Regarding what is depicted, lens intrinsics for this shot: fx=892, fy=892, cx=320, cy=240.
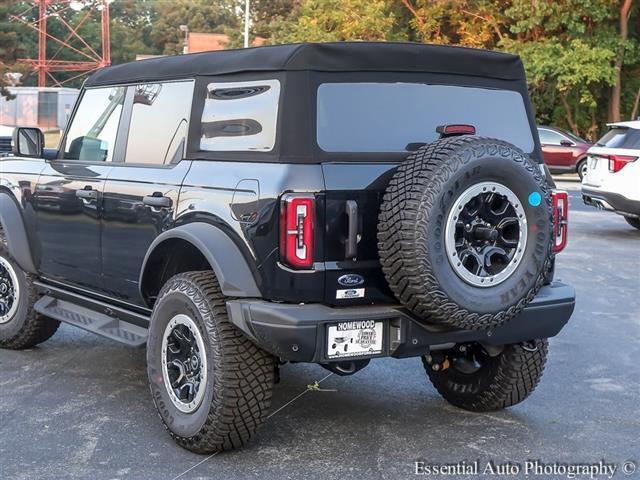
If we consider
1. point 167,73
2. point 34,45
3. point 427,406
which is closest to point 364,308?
point 427,406

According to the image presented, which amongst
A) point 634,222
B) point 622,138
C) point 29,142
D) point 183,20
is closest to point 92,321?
point 29,142

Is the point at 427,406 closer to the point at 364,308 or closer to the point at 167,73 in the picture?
the point at 364,308

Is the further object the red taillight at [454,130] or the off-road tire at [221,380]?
the red taillight at [454,130]

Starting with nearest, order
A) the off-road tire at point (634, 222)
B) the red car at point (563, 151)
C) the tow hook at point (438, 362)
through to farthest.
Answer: the tow hook at point (438, 362)
the off-road tire at point (634, 222)
the red car at point (563, 151)

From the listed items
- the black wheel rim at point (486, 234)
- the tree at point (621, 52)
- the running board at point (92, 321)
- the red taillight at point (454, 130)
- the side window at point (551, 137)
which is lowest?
the running board at point (92, 321)

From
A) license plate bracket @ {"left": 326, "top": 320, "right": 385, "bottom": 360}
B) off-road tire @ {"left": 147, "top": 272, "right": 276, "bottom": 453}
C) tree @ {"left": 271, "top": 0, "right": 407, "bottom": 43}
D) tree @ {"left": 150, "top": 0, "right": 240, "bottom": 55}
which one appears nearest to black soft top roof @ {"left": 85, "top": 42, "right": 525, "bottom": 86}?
off-road tire @ {"left": 147, "top": 272, "right": 276, "bottom": 453}

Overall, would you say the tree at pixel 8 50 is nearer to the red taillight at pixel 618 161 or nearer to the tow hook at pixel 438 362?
the red taillight at pixel 618 161

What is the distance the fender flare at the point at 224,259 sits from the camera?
13.4 ft

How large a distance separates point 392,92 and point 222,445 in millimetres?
1914

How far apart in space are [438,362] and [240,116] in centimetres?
177

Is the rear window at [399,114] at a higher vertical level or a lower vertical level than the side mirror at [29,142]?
higher

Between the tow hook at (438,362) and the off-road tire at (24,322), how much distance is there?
2.73 m

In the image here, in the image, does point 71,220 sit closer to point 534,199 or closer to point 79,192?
point 79,192

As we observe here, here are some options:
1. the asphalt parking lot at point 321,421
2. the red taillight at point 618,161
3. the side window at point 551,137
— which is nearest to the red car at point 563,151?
the side window at point 551,137
